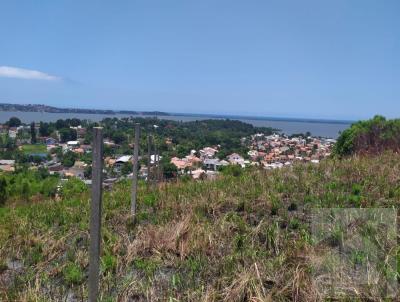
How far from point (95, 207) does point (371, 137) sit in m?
10.7

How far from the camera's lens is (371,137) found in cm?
1174

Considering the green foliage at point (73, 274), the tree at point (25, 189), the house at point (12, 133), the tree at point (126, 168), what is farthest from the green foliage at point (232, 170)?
the house at point (12, 133)

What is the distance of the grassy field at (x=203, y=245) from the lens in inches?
125

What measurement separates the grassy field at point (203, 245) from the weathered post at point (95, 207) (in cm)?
44

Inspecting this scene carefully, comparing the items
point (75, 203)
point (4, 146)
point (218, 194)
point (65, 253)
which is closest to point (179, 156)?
point (75, 203)

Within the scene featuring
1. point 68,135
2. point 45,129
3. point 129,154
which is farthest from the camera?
point 45,129

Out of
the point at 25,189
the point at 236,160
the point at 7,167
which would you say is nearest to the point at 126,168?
the point at 25,189

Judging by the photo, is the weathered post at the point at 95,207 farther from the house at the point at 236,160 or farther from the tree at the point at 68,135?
the tree at the point at 68,135

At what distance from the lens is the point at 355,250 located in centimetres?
367

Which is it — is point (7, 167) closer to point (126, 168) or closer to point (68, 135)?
point (68, 135)

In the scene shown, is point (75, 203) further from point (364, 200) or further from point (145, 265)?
point (364, 200)

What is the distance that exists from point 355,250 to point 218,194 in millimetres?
2380

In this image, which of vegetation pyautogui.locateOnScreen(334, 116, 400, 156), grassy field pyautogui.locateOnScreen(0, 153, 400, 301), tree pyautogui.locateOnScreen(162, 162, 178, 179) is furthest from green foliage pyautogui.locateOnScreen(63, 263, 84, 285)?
vegetation pyautogui.locateOnScreen(334, 116, 400, 156)

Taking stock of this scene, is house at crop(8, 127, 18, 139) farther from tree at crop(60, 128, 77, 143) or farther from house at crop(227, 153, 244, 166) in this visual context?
house at crop(227, 153, 244, 166)
